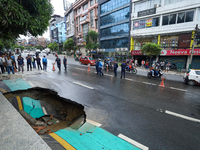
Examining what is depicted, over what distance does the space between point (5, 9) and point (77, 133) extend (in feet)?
15.7

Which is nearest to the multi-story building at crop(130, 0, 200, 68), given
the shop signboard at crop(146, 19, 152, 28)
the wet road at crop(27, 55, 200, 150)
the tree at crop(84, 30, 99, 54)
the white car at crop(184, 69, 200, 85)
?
the shop signboard at crop(146, 19, 152, 28)

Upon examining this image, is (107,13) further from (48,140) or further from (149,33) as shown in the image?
(48,140)

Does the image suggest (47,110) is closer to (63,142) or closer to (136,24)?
(63,142)

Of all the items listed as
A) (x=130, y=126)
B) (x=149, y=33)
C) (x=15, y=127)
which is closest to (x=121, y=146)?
(x=130, y=126)

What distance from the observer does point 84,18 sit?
3975 cm

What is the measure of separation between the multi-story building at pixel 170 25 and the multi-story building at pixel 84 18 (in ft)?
52.5

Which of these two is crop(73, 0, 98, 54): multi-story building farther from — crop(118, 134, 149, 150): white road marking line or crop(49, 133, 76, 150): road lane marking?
crop(49, 133, 76, 150): road lane marking

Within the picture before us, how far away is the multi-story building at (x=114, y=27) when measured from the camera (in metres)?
25.7

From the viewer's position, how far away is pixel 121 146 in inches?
108

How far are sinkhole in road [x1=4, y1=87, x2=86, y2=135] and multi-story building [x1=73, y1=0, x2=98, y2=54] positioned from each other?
34.2 meters

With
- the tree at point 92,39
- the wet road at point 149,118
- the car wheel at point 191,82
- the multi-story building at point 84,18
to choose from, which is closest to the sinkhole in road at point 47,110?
the wet road at point 149,118

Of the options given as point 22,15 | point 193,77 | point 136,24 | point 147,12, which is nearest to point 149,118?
point 22,15

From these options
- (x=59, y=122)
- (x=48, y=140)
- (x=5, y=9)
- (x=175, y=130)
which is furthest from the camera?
(x=59, y=122)

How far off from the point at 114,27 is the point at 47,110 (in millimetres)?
28334
